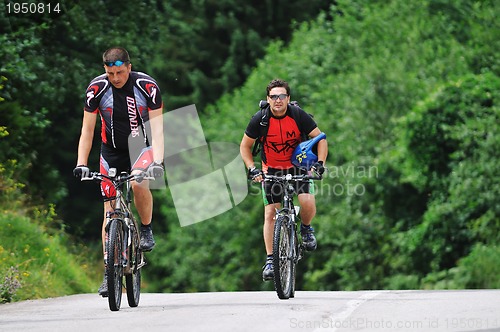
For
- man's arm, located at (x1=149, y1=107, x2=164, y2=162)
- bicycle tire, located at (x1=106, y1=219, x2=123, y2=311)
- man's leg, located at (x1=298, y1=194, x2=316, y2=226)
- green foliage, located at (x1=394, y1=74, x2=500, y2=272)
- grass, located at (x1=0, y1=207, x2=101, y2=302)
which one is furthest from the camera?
green foliage, located at (x1=394, y1=74, x2=500, y2=272)

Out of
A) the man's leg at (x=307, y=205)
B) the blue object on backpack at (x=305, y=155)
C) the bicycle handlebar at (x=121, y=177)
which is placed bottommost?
the man's leg at (x=307, y=205)

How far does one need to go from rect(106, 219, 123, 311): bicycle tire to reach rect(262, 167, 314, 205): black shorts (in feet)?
6.32

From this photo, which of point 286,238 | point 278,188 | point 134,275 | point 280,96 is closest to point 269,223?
→ point 278,188

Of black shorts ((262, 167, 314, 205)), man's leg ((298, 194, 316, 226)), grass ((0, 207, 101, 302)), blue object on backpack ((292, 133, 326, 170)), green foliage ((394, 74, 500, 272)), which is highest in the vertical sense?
blue object on backpack ((292, 133, 326, 170))

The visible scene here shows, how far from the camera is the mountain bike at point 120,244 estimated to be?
34.5 ft

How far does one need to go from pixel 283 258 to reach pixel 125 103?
2.19m

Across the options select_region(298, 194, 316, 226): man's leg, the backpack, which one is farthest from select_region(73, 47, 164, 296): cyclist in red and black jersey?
select_region(298, 194, 316, 226): man's leg

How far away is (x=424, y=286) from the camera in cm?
2694

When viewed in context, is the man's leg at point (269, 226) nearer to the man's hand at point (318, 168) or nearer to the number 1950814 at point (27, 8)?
the man's hand at point (318, 168)

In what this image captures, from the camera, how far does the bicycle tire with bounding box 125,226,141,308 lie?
11.1m

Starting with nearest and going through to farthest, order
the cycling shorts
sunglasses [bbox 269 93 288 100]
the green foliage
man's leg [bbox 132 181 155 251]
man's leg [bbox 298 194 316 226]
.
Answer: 1. the cycling shorts
2. man's leg [bbox 132 181 155 251]
3. sunglasses [bbox 269 93 288 100]
4. man's leg [bbox 298 194 316 226]
5. the green foliage

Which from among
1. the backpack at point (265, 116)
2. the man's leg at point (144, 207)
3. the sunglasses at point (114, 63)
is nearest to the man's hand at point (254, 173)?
the backpack at point (265, 116)

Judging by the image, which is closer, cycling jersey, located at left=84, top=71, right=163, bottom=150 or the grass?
cycling jersey, located at left=84, top=71, right=163, bottom=150

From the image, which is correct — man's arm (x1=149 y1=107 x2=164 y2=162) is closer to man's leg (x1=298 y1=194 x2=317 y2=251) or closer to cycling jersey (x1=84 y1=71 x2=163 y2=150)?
cycling jersey (x1=84 y1=71 x2=163 y2=150)
